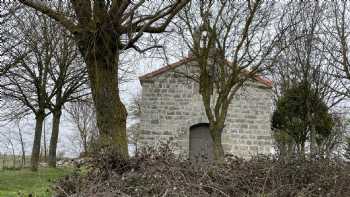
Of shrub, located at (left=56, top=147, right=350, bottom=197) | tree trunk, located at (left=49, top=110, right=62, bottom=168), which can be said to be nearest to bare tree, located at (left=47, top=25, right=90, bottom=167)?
tree trunk, located at (left=49, top=110, right=62, bottom=168)

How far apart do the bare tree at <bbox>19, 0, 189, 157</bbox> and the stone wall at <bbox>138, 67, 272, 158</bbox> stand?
11.3 meters

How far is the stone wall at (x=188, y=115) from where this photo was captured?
1880cm

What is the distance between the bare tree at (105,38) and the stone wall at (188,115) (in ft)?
37.1

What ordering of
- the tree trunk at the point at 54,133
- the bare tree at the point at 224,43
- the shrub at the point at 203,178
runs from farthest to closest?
the tree trunk at the point at 54,133 → the bare tree at the point at 224,43 → the shrub at the point at 203,178

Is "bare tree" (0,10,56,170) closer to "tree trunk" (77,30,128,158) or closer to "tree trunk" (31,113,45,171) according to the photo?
"tree trunk" (31,113,45,171)

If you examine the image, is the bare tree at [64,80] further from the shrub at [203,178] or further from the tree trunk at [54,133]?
the shrub at [203,178]

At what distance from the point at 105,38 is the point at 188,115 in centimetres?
1209

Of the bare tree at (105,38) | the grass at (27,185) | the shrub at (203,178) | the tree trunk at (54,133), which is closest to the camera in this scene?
the shrub at (203,178)

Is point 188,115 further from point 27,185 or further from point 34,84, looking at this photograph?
point 27,185

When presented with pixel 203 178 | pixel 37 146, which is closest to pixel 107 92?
pixel 203 178

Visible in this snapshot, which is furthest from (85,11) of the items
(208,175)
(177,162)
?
(208,175)

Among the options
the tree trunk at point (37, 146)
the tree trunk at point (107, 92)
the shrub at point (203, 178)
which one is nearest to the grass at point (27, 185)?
the shrub at point (203, 178)

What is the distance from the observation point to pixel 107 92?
733cm

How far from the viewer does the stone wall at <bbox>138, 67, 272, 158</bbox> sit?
740 inches
